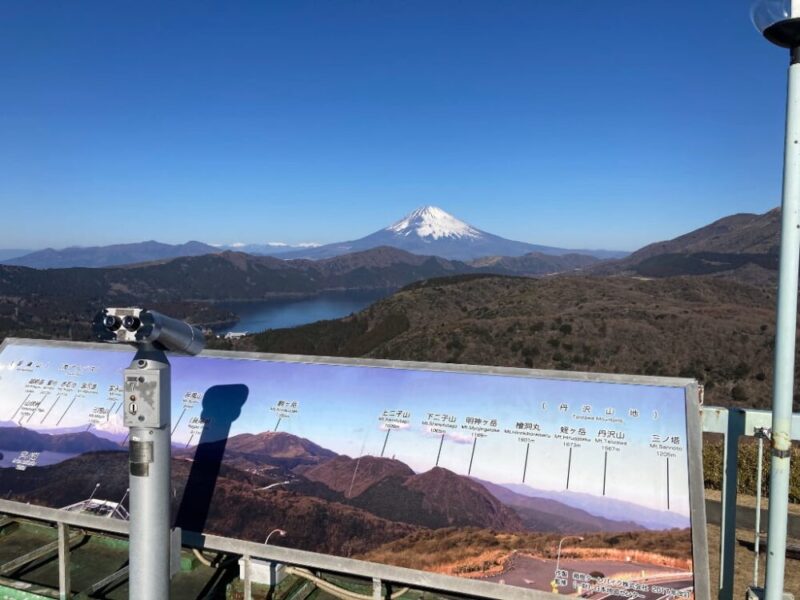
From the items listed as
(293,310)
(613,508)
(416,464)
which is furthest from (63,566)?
(293,310)

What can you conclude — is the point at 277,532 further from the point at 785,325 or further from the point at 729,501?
the point at 785,325

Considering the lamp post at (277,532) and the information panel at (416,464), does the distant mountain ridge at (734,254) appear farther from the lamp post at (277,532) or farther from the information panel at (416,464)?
the lamp post at (277,532)

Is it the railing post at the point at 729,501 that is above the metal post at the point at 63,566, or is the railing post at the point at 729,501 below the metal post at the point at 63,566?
above

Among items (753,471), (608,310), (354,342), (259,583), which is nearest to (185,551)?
(259,583)

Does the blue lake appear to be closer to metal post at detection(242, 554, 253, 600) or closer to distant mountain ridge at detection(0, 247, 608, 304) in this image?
distant mountain ridge at detection(0, 247, 608, 304)

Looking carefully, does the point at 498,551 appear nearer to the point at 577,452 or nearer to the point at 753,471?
the point at 577,452

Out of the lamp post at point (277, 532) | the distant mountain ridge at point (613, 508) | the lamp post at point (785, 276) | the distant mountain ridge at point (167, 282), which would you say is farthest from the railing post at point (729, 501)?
the distant mountain ridge at point (167, 282)
